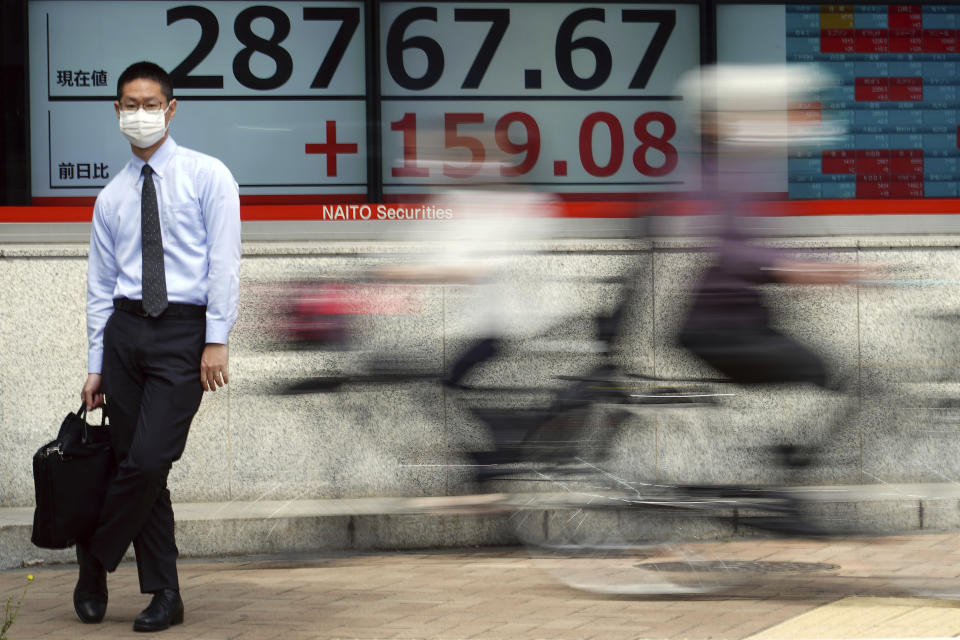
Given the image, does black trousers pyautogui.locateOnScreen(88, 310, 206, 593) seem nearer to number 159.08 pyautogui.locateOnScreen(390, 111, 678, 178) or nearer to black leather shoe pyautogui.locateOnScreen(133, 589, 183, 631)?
black leather shoe pyautogui.locateOnScreen(133, 589, 183, 631)

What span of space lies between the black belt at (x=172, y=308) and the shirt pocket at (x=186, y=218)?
0.76 feet

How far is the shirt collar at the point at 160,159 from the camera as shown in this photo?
463 cm

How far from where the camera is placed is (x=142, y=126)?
458 centimetres

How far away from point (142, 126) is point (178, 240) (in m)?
0.39

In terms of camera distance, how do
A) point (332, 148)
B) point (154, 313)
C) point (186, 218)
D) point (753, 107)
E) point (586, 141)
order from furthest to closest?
point (586, 141)
point (332, 148)
point (753, 107)
point (186, 218)
point (154, 313)

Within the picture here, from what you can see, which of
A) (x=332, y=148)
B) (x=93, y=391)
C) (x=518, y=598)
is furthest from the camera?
(x=332, y=148)

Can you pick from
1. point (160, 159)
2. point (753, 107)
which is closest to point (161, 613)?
point (160, 159)

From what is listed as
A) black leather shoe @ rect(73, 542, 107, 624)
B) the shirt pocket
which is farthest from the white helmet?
black leather shoe @ rect(73, 542, 107, 624)

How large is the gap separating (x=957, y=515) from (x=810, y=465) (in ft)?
6.74

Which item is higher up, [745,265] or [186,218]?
[186,218]

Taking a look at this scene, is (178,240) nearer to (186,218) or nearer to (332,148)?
(186,218)

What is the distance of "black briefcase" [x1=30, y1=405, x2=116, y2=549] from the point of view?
4.62m

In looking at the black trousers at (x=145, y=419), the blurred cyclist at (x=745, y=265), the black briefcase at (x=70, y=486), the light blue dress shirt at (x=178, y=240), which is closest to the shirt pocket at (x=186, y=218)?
the light blue dress shirt at (x=178, y=240)

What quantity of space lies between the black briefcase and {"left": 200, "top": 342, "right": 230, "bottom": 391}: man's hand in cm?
46
